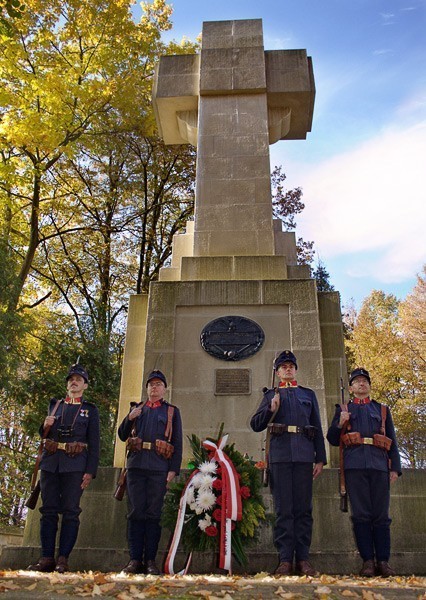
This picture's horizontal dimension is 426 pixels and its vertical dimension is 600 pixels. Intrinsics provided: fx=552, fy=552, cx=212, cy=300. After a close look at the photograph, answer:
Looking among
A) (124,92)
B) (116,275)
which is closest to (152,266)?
(116,275)

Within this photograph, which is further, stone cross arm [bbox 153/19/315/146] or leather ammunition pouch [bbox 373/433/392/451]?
stone cross arm [bbox 153/19/315/146]

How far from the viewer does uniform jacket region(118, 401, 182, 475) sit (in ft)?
18.4

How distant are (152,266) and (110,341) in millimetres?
4887

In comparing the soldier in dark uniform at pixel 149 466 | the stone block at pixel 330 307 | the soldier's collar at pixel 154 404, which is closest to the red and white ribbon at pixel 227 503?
the soldier in dark uniform at pixel 149 466

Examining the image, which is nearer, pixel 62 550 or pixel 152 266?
pixel 62 550

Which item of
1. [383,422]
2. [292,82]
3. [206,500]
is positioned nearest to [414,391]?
[292,82]

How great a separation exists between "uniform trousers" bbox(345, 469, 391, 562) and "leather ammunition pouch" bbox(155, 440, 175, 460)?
1793 mm

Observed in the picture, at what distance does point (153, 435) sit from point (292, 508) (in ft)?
5.15

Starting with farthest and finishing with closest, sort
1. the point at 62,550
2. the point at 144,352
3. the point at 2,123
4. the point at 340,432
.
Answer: the point at 2,123, the point at 144,352, the point at 340,432, the point at 62,550

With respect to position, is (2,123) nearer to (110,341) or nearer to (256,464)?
(110,341)

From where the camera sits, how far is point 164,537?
5.84 metres

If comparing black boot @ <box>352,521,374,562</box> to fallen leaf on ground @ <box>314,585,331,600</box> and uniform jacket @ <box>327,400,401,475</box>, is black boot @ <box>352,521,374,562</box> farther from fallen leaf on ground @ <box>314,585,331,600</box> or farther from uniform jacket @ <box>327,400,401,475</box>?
fallen leaf on ground @ <box>314,585,331,600</box>


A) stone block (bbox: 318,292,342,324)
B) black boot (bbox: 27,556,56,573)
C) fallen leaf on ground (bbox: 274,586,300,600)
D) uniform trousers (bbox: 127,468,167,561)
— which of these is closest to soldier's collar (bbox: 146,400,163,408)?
uniform trousers (bbox: 127,468,167,561)

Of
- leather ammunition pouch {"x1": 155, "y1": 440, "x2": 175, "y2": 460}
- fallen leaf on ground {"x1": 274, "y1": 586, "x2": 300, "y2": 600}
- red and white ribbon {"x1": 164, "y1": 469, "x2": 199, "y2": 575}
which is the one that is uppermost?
leather ammunition pouch {"x1": 155, "y1": 440, "x2": 175, "y2": 460}
